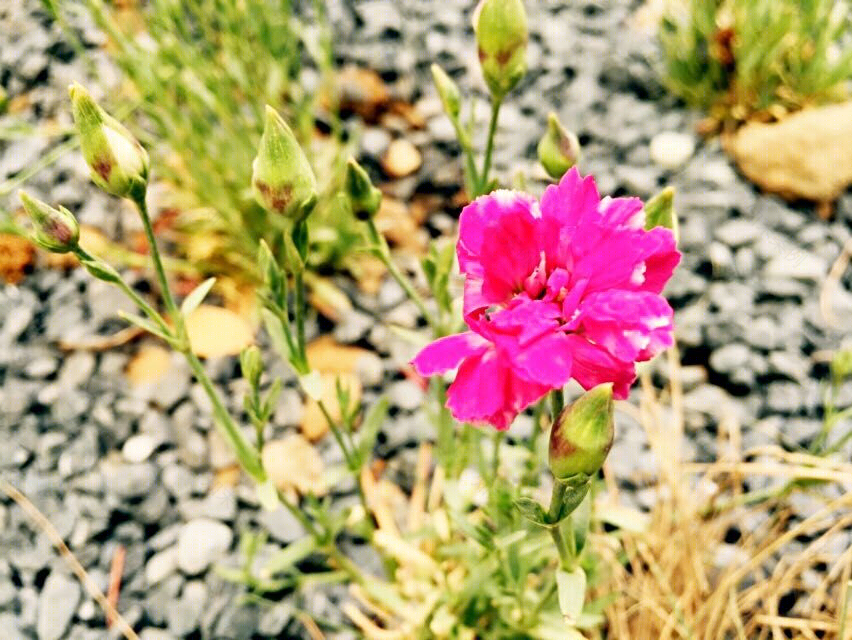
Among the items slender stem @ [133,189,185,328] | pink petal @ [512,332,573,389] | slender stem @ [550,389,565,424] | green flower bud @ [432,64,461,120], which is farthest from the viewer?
green flower bud @ [432,64,461,120]

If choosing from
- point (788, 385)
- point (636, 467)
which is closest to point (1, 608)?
point (636, 467)

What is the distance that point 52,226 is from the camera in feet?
2.38

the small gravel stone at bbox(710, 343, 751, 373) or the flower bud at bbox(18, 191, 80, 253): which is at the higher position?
the flower bud at bbox(18, 191, 80, 253)

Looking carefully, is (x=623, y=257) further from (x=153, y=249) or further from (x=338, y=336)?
(x=338, y=336)

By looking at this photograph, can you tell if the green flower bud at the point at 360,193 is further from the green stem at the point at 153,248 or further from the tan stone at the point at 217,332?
the tan stone at the point at 217,332

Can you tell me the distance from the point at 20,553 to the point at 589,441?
106cm

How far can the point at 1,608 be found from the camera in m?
1.24

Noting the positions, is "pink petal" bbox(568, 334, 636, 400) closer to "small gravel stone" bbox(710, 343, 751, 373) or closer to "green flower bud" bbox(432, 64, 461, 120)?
"green flower bud" bbox(432, 64, 461, 120)

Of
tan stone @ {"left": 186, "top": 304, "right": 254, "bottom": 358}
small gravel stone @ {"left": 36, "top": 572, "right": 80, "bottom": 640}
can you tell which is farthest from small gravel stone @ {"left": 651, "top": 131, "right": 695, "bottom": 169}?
small gravel stone @ {"left": 36, "top": 572, "right": 80, "bottom": 640}

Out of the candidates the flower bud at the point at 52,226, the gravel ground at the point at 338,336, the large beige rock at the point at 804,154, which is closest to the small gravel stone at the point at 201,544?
the gravel ground at the point at 338,336

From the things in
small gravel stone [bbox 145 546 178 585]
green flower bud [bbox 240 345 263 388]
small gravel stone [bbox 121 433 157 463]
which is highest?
green flower bud [bbox 240 345 263 388]

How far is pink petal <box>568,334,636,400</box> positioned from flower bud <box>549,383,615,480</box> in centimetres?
1

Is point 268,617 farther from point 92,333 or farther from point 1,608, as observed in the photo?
point 92,333

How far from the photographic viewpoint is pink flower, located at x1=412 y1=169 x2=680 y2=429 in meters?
0.55
